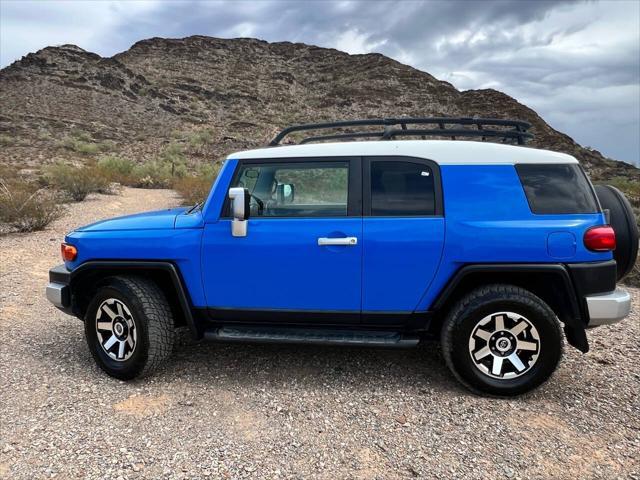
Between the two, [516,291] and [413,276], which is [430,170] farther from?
[516,291]

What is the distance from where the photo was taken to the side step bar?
136 inches

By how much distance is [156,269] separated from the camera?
3.74 m

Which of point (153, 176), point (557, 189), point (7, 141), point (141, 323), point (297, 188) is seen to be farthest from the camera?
point (7, 141)

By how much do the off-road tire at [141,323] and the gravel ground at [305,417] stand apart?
0.13 m

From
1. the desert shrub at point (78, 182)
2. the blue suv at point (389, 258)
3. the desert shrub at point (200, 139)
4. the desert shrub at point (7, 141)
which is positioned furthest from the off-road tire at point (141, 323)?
the desert shrub at point (200, 139)

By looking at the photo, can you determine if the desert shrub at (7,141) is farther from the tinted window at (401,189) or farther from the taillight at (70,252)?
the tinted window at (401,189)

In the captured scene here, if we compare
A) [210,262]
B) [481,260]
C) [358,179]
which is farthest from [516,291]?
[210,262]

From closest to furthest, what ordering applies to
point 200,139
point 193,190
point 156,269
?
point 156,269 → point 193,190 → point 200,139

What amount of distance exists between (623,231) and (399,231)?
1.63m

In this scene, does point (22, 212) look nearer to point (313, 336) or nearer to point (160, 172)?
point (313, 336)

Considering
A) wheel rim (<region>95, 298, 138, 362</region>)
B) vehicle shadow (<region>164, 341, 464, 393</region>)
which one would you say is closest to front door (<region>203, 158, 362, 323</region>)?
vehicle shadow (<region>164, 341, 464, 393</region>)

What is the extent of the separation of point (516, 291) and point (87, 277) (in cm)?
324

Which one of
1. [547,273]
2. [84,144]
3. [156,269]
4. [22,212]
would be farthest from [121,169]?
[547,273]

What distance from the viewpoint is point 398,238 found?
337 cm
